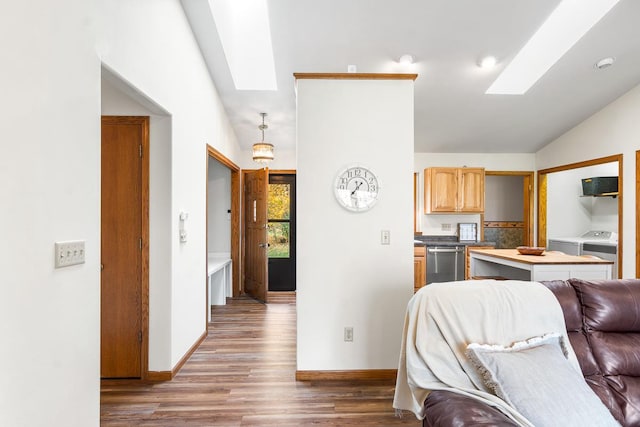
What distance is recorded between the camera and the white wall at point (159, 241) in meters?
2.85

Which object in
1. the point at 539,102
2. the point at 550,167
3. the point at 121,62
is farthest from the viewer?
the point at 550,167

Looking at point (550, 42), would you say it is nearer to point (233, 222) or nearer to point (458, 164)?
point (458, 164)

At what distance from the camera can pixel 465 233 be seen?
588 cm

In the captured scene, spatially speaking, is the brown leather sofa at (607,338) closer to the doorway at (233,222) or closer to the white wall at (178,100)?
the white wall at (178,100)

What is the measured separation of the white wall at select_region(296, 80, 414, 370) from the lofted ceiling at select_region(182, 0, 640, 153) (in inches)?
35.1

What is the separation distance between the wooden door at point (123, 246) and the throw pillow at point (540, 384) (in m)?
2.55

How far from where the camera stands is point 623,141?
14.4 ft

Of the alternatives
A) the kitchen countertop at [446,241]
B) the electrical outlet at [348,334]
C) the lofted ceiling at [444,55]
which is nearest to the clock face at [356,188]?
the electrical outlet at [348,334]

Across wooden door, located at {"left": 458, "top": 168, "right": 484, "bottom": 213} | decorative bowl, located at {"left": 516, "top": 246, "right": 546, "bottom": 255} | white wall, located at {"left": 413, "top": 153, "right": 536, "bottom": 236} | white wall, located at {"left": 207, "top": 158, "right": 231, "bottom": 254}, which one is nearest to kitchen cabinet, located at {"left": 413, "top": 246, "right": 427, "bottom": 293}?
white wall, located at {"left": 413, "top": 153, "right": 536, "bottom": 236}
